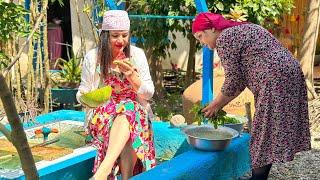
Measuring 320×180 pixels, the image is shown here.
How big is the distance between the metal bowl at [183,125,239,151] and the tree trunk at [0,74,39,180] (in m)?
2.62

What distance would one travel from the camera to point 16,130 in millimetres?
801

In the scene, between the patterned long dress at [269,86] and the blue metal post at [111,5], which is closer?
the patterned long dress at [269,86]

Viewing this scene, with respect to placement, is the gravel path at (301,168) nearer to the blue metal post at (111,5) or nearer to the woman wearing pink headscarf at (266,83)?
the woman wearing pink headscarf at (266,83)

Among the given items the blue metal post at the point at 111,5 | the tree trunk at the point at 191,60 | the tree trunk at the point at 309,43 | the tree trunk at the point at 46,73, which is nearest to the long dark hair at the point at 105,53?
the blue metal post at the point at 111,5

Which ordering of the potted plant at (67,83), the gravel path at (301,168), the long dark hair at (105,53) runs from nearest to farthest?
the long dark hair at (105,53) < the gravel path at (301,168) < the potted plant at (67,83)

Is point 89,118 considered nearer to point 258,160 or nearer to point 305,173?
point 258,160

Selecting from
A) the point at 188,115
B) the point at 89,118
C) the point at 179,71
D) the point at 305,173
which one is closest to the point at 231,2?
the point at 188,115

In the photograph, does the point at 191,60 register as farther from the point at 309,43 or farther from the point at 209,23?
the point at 209,23

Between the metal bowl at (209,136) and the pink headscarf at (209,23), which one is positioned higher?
the pink headscarf at (209,23)

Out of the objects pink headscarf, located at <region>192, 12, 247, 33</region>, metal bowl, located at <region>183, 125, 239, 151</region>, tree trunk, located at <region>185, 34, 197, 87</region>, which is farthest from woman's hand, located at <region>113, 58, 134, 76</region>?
tree trunk, located at <region>185, 34, 197, 87</region>

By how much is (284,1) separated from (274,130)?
3394 millimetres

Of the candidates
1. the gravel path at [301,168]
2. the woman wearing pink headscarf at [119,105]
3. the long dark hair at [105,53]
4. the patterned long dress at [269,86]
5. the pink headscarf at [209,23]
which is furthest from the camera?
the gravel path at [301,168]

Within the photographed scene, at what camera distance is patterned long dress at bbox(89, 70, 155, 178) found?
3.35 m

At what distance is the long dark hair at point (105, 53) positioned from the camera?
140 inches
